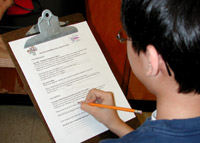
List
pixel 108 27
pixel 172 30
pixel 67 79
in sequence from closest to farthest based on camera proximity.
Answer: pixel 172 30, pixel 67 79, pixel 108 27

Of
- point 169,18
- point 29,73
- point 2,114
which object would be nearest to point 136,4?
point 169,18

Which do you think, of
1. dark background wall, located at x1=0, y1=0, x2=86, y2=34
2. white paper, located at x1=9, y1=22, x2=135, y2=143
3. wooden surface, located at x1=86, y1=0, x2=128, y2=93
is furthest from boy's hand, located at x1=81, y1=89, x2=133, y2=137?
wooden surface, located at x1=86, y1=0, x2=128, y2=93

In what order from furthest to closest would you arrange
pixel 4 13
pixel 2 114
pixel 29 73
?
1. pixel 2 114
2. pixel 4 13
3. pixel 29 73

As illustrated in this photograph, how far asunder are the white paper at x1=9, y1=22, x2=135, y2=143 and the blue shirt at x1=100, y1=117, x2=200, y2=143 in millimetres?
171

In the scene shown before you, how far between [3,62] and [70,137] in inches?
14.9

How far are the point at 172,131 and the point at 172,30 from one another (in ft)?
0.71

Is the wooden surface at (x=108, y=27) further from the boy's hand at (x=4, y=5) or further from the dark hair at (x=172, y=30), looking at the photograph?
the dark hair at (x=172, y=30)

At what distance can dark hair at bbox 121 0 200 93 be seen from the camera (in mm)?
409

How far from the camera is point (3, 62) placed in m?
0.78

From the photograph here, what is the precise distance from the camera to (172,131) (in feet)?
1.57

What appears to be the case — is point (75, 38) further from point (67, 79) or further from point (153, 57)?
point (153, 57)

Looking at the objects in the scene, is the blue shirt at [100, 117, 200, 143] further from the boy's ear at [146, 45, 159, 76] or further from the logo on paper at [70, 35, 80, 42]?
the logo on paper at [70, 35, 80, 42]

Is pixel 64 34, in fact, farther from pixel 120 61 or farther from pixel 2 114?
pixel 2 114

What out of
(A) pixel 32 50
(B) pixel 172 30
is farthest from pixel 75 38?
(B) pixel 172 30
